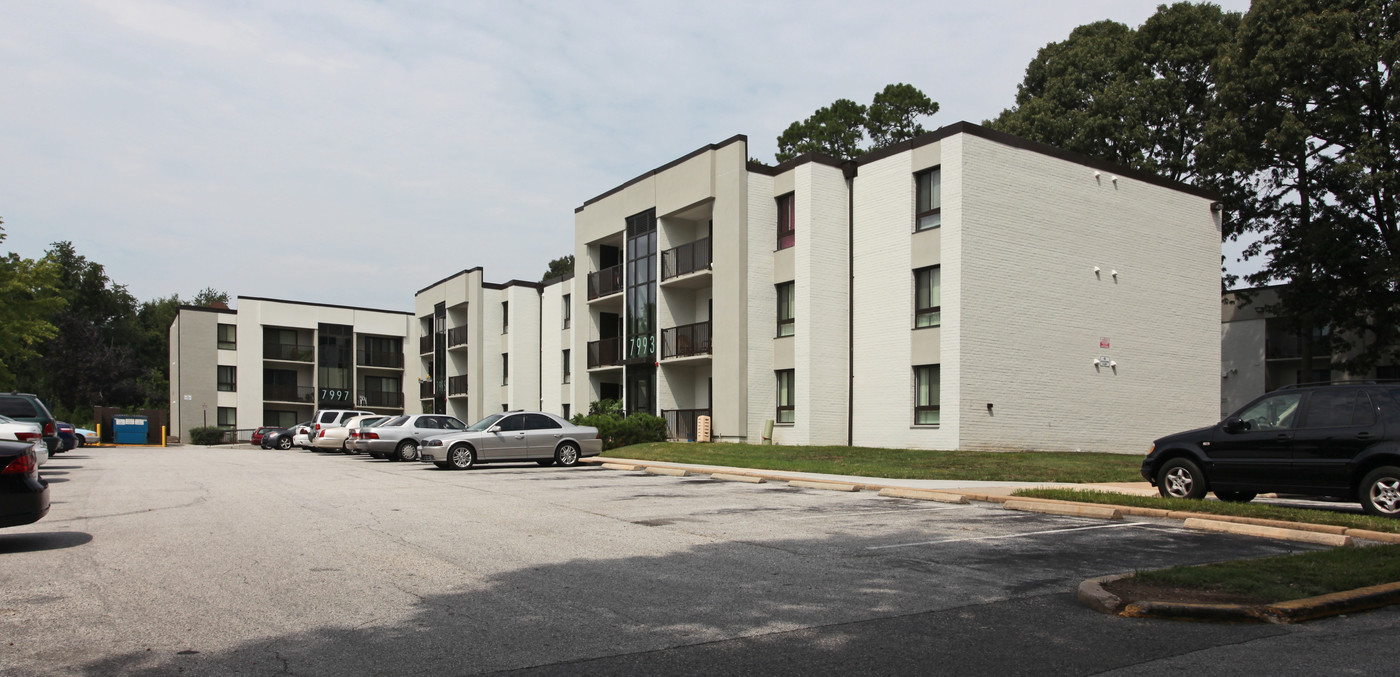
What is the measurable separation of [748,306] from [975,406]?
7.93 meters

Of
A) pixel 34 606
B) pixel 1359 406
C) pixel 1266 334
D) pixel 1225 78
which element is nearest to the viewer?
A: pixel 34 606

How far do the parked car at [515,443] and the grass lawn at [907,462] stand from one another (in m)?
2.09

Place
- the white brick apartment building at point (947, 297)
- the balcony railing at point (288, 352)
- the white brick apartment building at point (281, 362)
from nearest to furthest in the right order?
the white brick apartment building at point (947, 297)
the white brick apartment building at point (281, 362)
the balcony railing at point (288, 352)

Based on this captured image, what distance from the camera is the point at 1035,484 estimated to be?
58.1 ft

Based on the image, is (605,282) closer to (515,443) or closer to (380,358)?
(515,443)

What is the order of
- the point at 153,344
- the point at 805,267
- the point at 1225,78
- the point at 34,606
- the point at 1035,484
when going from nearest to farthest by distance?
the point at 34,606
the point at 1035,484
the point at 805,267
the point at 1225,78
the point at 153,344

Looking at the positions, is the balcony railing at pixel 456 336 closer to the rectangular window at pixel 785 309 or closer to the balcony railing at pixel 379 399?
the balcony railing at pixel 379 399

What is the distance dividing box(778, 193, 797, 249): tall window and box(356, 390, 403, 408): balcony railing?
156 feet

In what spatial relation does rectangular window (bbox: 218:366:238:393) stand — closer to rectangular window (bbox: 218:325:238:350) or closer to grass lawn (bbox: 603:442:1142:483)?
rectangular window (bbox: 218:325:238:350)

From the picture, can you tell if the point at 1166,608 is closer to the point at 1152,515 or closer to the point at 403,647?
the point at 403,647

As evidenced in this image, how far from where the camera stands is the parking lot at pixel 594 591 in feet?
18.8

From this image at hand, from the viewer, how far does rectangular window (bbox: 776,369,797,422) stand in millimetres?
30750

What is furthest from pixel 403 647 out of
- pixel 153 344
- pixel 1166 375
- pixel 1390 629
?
pixel 153 344

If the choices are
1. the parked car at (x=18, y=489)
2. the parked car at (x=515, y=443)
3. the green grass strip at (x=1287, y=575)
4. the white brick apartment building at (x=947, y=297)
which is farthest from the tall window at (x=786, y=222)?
the parked car at (x=18, y=489)
